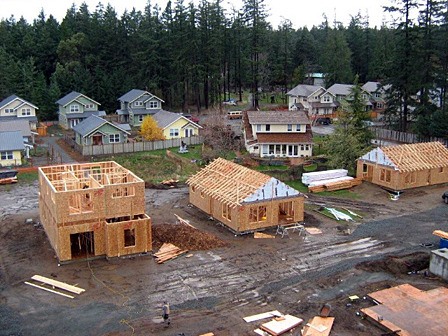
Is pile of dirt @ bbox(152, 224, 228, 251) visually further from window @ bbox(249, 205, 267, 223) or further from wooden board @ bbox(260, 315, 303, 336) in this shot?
wooden board @ bbox(260, 315, 303, 336)

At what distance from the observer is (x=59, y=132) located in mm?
68500

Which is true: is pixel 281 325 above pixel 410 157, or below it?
below

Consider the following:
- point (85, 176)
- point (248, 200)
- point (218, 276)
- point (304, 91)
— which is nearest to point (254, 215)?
point (248, 200)

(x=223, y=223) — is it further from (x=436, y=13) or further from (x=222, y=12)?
(x=222, y=12)

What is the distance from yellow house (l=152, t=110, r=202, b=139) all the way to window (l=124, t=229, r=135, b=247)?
31.2m

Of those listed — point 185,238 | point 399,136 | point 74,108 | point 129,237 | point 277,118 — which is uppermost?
point 74,108

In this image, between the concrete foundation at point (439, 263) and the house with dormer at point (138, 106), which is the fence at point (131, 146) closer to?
the house with dormer at point (138, 106)

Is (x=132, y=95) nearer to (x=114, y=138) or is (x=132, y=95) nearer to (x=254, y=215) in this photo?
(x=114, y=138)

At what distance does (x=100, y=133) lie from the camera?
2253 inches

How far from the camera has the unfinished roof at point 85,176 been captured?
98.0 feet

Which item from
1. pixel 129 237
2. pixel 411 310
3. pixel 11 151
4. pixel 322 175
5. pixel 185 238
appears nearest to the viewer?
pixel 411 310

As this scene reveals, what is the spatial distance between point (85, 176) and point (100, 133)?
24139 millimetres

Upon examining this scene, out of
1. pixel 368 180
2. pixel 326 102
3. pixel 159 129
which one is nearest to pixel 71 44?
pixel 159 129

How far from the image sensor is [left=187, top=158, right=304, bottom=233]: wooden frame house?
31.7m
